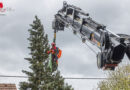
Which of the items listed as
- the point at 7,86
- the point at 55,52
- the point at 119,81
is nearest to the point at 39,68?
the point at 7,86

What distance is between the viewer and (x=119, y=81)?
35031 millimetres

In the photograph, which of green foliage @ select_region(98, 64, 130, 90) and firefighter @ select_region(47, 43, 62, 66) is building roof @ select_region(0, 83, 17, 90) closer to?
green foliage @ select_region(98, 64, 130, 90)

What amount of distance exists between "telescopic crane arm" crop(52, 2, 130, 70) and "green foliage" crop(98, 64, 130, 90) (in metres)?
19.3

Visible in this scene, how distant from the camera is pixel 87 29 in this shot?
13086 millimetres

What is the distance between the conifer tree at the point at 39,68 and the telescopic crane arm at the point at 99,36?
1464cm

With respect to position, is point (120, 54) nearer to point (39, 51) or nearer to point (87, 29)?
point (87, 29)

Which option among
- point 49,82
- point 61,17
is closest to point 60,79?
point 49,82

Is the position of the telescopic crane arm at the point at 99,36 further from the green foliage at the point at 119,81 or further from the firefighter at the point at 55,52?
the green foliage at the point at 119,81

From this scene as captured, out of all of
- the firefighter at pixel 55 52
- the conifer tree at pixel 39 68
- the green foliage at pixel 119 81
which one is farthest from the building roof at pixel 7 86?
the firefighter at pixel 55 52

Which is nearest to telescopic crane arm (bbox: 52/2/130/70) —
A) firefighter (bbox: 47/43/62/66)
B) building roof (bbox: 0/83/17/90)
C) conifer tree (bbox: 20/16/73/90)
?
firefighter (bbox: 47/43/62/66)

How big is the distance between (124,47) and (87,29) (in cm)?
317

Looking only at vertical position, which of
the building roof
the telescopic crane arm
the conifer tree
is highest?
the telescopic crane arm

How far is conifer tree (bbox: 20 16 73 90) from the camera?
30344 mm

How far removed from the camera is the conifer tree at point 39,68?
1195 inches
